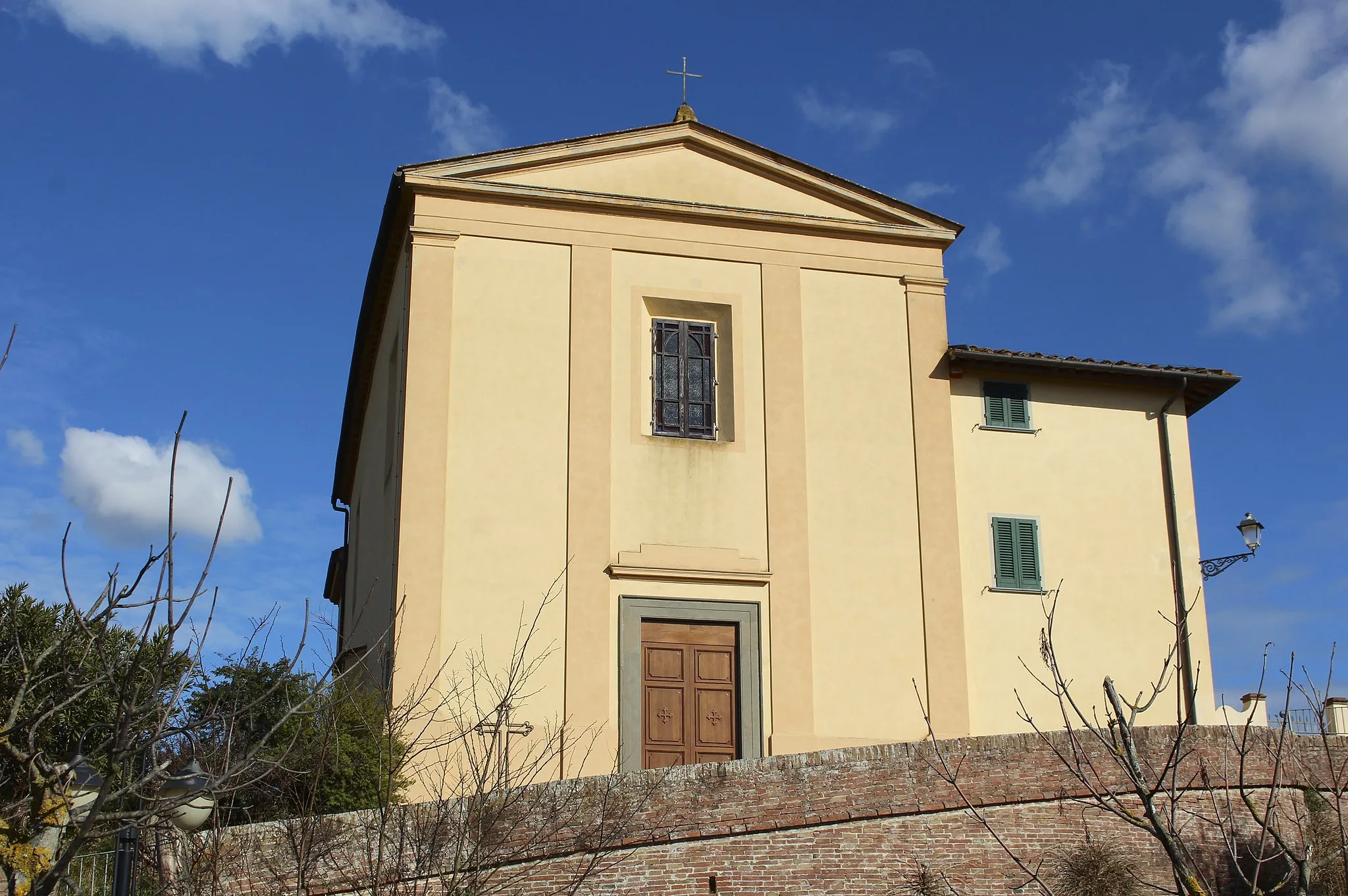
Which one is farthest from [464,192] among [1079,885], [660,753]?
[1079,885]

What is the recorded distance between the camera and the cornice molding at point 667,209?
16984 millimetres

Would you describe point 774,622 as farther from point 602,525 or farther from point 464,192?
point 464,192

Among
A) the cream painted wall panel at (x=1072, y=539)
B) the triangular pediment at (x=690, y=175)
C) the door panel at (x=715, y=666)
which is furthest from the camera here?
the triangular pediment at (x=690, y=175)

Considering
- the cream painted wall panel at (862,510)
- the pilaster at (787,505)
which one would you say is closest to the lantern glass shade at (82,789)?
the pilaster at (787,505)

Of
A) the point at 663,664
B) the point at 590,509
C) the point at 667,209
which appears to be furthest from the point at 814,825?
the point at 667,209

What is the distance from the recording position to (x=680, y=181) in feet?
58.6

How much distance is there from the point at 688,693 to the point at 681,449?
9.31ft

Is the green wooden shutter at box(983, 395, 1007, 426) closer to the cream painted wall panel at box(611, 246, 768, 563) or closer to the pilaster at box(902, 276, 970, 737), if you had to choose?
the pilaster at box(902, 276, 970, 737)

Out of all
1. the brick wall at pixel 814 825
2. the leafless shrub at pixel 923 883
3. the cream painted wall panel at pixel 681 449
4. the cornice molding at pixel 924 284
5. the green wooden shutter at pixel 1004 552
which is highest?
the cornice molding at pixel 924 284

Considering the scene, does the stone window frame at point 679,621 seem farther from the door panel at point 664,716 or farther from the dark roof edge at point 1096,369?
the dark roof edge at point 1096,369

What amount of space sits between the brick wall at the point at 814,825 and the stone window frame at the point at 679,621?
4.86m

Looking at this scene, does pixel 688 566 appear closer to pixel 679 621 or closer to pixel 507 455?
pixel 679 621

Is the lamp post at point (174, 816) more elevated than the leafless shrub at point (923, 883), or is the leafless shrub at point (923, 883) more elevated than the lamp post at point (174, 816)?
the lamp post at point (174, 816)

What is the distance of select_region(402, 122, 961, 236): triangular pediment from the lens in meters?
17.3
